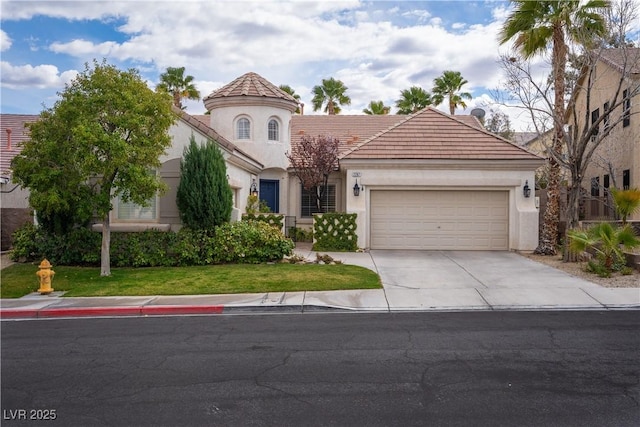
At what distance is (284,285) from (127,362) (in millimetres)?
5602

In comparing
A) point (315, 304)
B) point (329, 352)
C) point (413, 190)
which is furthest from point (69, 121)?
point (413, 190)

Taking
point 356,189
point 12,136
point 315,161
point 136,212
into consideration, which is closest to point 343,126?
point 315,161

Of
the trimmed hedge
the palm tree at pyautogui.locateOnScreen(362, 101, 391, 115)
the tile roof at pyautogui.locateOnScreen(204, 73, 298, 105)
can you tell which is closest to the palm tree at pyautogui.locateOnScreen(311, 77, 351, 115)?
the palm tree at pyautogui.locateOnScreen(362, 101, 391, 115)

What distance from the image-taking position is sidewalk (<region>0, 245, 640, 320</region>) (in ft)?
34.0

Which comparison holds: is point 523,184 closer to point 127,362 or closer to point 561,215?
point 561,215

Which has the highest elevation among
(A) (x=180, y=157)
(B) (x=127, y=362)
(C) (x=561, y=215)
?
(A) (x=180, y=157)

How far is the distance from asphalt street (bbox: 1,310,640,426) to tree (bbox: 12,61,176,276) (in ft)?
14.3

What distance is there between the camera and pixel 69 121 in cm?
1294

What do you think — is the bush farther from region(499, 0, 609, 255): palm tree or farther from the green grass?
region(499, 0, 609, 255): palm tree

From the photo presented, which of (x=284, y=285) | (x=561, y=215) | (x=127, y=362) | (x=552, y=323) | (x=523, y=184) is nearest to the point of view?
(x=127, y=362)

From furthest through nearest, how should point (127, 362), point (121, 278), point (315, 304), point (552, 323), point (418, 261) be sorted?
point (418, 261) < point (121, 278) < point (315, 304) < point (552, 323) < point (127, 362)

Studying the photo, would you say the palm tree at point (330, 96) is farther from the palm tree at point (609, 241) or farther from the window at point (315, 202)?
the palm tree at point (609, 241)

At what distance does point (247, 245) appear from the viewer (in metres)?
15.3

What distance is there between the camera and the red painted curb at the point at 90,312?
1037 cm
